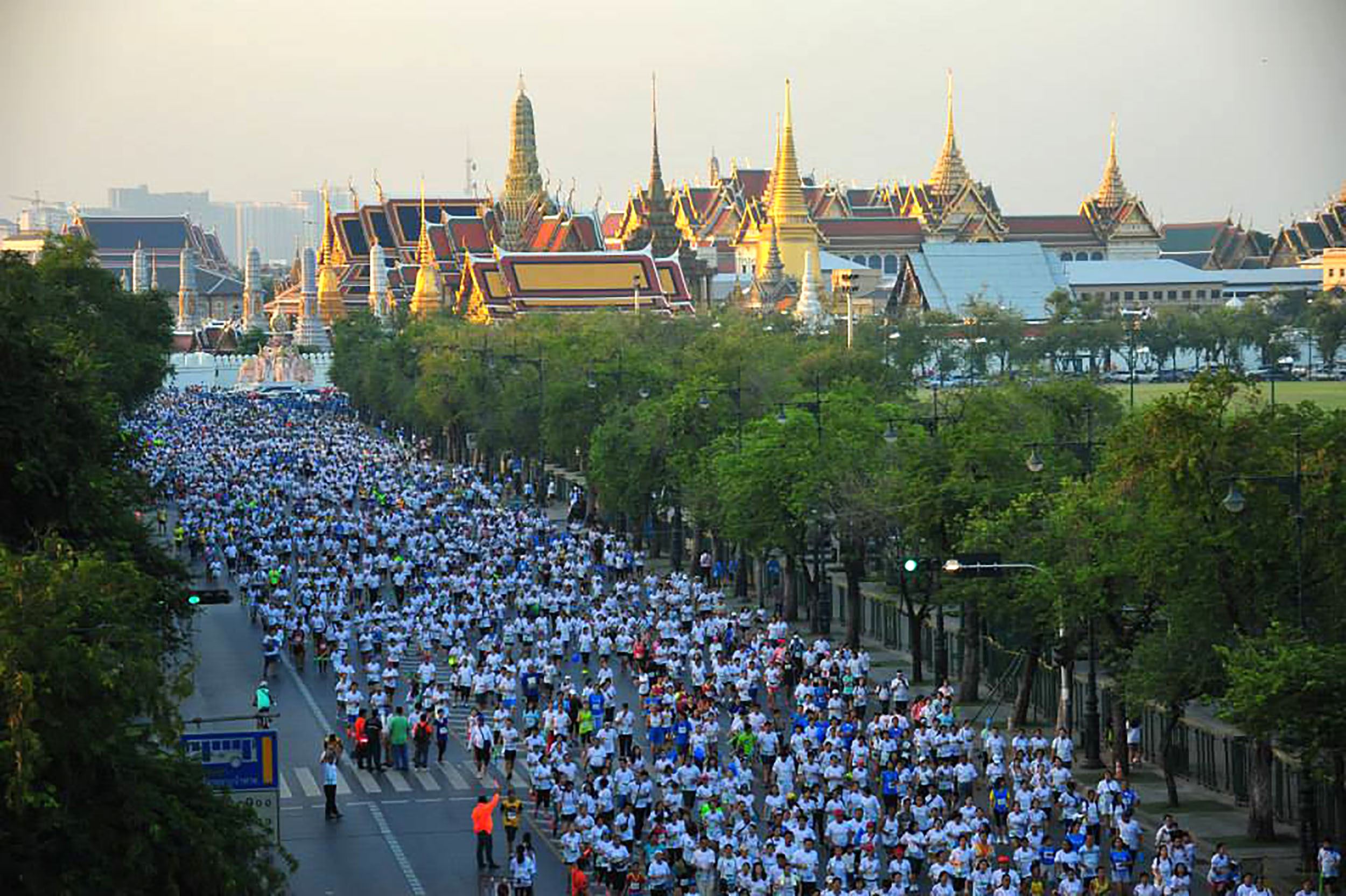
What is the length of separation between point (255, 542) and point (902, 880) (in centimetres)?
3912

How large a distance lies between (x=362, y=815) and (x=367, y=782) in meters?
2.70

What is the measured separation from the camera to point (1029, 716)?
4259 cm

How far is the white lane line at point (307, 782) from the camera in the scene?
3603cm

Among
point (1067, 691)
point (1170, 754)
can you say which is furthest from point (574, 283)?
point (1170, 754)

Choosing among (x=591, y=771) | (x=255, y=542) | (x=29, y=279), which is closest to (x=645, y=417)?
(x=255, y=542)

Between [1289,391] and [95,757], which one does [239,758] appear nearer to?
[95,757]

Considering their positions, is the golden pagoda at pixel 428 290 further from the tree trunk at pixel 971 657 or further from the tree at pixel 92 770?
the tree at pixel 92 770

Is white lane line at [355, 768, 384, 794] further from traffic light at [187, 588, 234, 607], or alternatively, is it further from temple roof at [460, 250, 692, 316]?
temple roof at [460, 250, 692, 316]

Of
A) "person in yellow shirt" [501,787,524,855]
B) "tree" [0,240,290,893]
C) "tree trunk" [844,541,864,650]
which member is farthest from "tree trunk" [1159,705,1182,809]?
"tree" [0,240,290,893]

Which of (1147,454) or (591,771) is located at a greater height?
(1147,454)

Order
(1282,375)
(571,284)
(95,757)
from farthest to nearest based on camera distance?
1. (571,284)
2. (1282,375)
3. (95,757)

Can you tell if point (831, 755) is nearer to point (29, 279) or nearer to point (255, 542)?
point (29, 279)

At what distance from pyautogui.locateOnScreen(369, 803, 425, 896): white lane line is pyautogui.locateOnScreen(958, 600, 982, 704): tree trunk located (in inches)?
534

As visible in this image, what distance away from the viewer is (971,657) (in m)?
44.1
